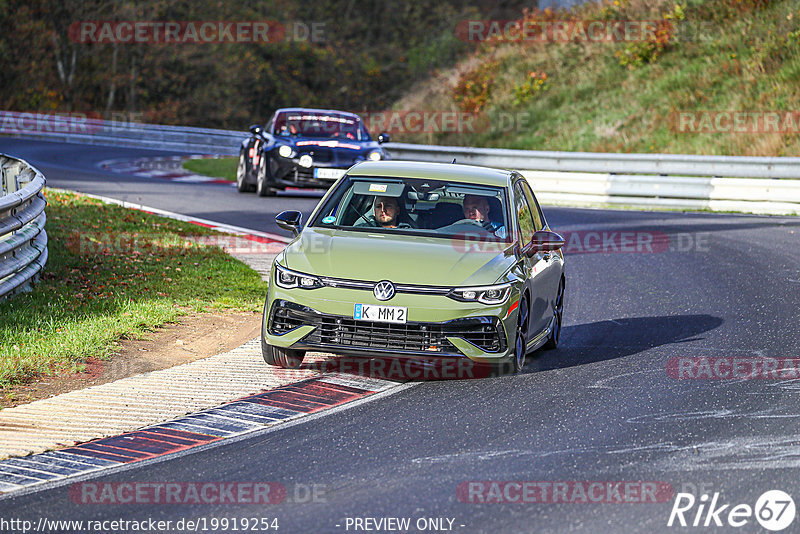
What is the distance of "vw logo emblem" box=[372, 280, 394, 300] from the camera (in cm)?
845

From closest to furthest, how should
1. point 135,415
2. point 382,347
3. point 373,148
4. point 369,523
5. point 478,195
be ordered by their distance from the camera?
point 369,523, point 135,415, point 382,347, point 478,195, point 373,148

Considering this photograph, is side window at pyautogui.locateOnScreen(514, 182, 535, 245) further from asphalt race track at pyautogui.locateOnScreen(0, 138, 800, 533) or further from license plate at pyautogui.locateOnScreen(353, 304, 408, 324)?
license plate at pyautogui.locateOnScreen(353, 304, 408, 324)

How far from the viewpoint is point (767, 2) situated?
35031mm

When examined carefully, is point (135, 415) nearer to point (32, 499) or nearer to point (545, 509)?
point (32, 499)

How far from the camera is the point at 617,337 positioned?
1089 cm

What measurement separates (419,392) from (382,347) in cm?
42

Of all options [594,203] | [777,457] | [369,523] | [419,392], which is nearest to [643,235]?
[594,203]

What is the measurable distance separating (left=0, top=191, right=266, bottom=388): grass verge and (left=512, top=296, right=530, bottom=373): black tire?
316cm

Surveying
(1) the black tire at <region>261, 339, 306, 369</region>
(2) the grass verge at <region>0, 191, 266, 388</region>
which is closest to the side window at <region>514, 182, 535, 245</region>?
(1) the black tire at <region>261, 339, 306, 369</region>

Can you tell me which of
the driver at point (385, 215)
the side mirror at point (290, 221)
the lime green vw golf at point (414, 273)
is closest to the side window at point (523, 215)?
the lime green vw golf at point (414, 273)

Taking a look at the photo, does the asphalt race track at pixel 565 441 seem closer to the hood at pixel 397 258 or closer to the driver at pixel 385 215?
the hood at pixel 397 258

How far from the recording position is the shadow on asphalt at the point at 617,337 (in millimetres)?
9922

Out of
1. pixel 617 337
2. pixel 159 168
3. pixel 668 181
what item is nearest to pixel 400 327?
pixel 617 337

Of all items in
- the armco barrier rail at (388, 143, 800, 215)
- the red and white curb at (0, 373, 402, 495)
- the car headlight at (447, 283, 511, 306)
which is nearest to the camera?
the red and white curb at (0, 373, 402, 495)
